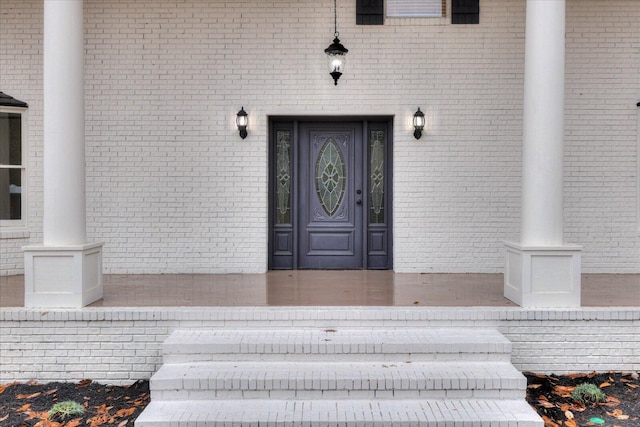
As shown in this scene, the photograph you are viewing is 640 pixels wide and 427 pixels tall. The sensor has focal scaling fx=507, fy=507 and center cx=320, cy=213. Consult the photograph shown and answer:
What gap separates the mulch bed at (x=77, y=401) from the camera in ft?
13.0

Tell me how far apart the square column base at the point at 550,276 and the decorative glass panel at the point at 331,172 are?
326 centimetres

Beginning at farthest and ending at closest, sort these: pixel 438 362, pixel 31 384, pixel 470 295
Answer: pixel 470 295 < pixel 31 384 < pixel 438 362

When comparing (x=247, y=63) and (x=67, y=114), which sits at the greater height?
(x=247, y=63)

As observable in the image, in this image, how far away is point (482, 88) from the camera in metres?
7.15

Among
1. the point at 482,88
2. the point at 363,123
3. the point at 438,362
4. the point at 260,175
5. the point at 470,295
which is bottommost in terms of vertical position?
the point at 438,362

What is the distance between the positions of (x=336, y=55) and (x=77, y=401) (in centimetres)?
492

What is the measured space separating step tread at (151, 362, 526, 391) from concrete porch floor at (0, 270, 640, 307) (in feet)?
3.06

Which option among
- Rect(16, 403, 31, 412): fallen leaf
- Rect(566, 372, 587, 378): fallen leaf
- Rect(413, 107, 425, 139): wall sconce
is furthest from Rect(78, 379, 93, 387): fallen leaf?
Rect(413, 107, 425, 139): wall sconce

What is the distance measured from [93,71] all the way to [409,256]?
16.9 feet

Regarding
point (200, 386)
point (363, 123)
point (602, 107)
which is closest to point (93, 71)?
point (363, 123)

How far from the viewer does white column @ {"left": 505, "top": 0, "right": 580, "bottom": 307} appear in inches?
188

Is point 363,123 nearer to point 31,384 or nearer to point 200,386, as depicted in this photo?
point 200,386

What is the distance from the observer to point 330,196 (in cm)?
754

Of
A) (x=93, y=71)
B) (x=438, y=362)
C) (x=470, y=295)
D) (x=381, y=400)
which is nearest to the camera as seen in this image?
(x=381, y=400)
